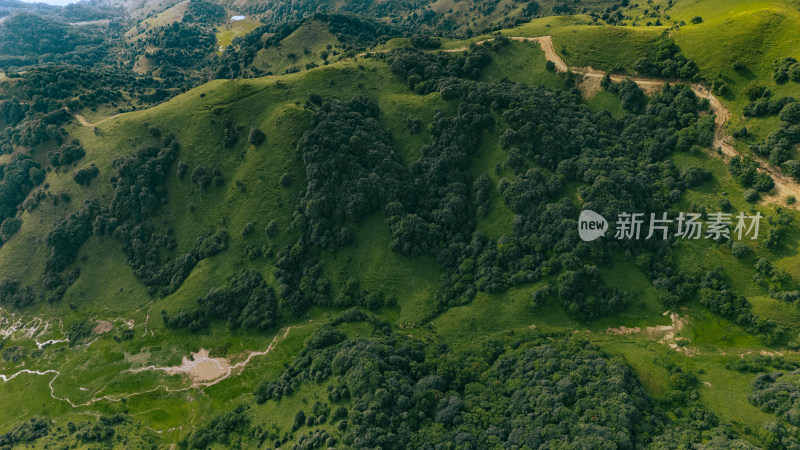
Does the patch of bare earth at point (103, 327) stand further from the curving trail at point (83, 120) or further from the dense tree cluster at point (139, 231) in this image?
the curving trail at point (83, 120)

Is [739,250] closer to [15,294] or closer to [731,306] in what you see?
[731,306]

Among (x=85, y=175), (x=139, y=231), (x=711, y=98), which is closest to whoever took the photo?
(x=711, y=98)

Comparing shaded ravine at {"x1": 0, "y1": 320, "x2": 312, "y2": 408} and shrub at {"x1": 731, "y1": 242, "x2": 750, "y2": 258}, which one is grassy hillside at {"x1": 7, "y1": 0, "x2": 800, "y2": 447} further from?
shrub at {"x1": 731, "y1": 242, "x2": 750, "y2": 258}

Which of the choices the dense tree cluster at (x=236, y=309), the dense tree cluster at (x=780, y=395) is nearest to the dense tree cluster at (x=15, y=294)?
the dense tree cluster at (x=236, y=309)

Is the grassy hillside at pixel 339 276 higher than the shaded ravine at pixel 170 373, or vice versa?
the grassy hillside at pixel 339 276

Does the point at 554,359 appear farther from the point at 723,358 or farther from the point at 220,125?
the point at 220,125

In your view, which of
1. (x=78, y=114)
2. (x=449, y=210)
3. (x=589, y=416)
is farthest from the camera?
(x=78, y=114)

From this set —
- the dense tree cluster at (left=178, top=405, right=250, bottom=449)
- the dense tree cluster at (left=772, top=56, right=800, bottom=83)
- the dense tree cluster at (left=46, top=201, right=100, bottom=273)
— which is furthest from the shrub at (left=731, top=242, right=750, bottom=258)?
the dense tree cluster at (left=46, top=201, right=100, bottom=273)

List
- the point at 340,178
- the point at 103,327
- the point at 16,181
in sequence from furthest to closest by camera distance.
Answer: the point at 16,181
the point at 340,178
the point at 103,327

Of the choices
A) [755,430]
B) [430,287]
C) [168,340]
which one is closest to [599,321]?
[755,430]

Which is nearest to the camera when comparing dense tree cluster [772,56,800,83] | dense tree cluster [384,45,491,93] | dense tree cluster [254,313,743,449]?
dense tree cluster [254,313,743,449]

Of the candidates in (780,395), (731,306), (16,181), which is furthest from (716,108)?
(16,181)
